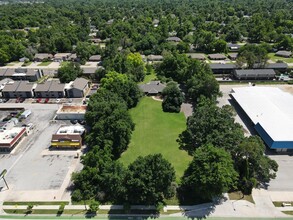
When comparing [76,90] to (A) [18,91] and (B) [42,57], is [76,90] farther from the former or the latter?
(B) [42,57]

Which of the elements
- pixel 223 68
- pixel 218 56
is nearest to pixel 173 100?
pixel 223 68

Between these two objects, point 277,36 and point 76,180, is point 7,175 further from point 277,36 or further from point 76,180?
point 277,36

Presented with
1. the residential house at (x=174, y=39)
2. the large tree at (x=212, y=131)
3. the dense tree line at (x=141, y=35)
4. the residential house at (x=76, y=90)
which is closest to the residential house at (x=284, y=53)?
the dense tree line at (x=141, y=35)

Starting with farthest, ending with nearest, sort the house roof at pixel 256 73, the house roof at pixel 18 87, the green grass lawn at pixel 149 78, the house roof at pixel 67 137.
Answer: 1. the green grass lawn at pixel 149 78
2. the house roof at pixel 256 73
3. the house roof at pixel 18 87
4. the house roof at pixel 67 137

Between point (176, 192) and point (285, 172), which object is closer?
point (176, 192)

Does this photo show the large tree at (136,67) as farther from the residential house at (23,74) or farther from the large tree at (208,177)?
the large tree at (208,177)

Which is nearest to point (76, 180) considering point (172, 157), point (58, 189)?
point (58, 189)
